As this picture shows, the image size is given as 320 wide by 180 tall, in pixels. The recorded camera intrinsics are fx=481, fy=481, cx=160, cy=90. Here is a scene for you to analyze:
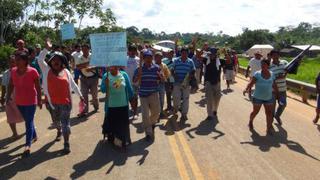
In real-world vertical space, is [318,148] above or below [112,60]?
below

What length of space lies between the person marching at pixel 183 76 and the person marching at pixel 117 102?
309 centimetres

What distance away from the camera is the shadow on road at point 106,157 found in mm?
7734

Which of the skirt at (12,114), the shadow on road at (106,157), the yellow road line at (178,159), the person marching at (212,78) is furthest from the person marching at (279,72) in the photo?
the skirt at (12,114)

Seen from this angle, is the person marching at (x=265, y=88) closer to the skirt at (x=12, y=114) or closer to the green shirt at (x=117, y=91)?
the green shirt at (x=117, y=91)

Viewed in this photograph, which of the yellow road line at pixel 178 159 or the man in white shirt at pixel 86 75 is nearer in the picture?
the yellow road line at pixel 178 159

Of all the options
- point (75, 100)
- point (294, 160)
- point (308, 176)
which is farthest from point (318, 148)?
point (75, 100)

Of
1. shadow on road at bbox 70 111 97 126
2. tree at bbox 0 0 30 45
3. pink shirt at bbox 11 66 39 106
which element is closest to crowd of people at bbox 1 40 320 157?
pink shirt at bbox 11 66 39 106

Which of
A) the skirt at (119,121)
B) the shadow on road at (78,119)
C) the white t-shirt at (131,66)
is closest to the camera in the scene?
the skirt at (119,121)

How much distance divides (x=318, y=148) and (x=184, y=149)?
279 centimetres

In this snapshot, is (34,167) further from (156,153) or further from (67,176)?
(156,153)

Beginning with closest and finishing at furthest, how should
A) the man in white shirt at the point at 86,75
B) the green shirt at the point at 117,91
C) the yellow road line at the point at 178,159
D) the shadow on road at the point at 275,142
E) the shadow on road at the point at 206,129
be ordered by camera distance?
the yellow road line at the point at 178,159
the green shirt at the point at 117,91
the shadow on road at the point at 275,142
the shadow on road at the point at 206,129
the man in white shirt at the point at 86,75

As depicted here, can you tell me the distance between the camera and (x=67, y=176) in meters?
7.34

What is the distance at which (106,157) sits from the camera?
27.9 feet

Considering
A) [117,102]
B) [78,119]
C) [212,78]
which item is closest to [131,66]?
[78,119]
